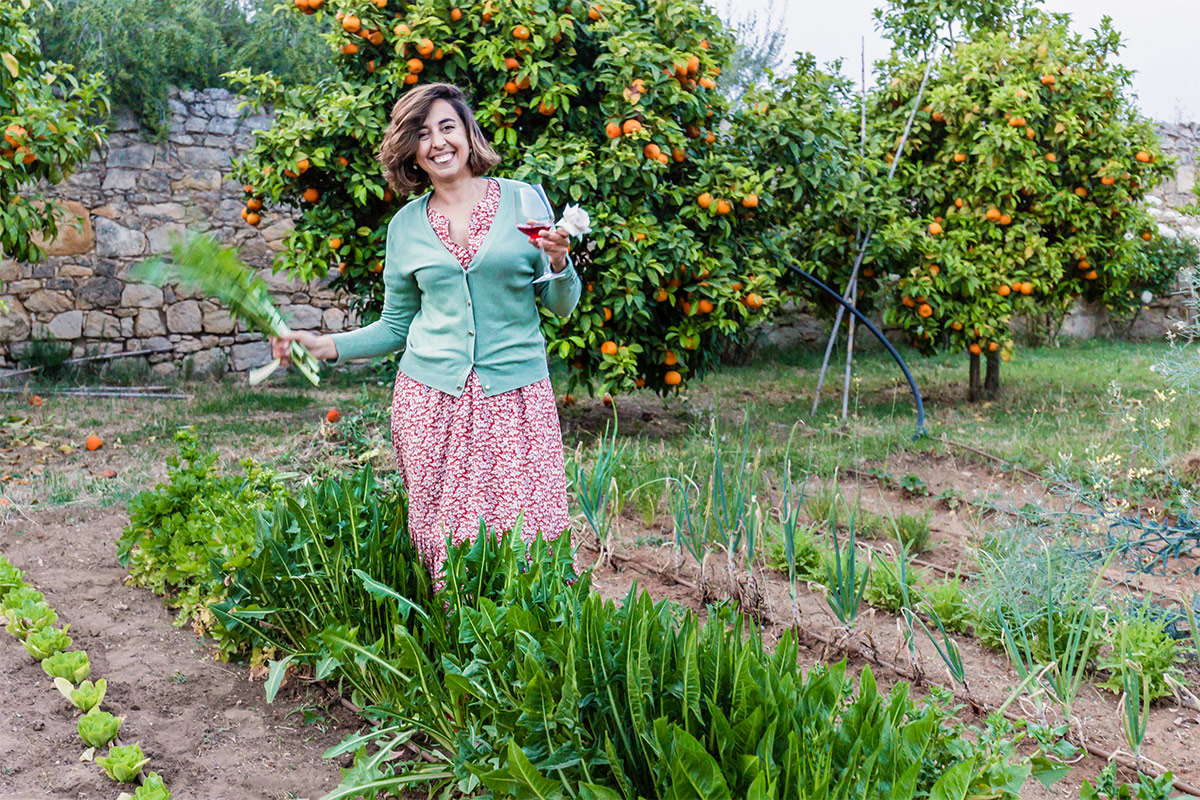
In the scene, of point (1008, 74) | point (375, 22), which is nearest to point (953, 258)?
point (1008, 74)

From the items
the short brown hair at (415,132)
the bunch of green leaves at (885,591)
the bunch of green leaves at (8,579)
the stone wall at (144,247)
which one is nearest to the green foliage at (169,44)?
the stone wall at (144,247)

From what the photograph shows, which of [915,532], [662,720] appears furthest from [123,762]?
[915,532]

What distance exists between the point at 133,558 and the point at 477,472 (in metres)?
1.68

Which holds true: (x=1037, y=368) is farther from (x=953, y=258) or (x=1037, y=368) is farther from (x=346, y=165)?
(x=346, y=165)

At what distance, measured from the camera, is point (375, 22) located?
5.19 meters

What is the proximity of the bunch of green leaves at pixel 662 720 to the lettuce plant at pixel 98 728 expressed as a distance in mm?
689

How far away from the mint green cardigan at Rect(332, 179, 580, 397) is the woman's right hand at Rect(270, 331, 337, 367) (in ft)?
0.13

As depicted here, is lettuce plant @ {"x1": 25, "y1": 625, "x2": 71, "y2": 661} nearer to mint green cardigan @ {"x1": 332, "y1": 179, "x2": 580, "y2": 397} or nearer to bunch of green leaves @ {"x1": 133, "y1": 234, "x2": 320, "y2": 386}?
bunch of green leaves @ {"x1": 133, "y1": 234, "x2": 320, "y2": 386}

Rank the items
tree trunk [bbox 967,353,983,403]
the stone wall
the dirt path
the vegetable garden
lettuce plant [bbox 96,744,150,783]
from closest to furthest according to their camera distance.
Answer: the vegetable garden < lettuce plant [bbox 96,744,150,783] < the dirt path < tree trunk [bbox 967,353,983,403] < the stone wall

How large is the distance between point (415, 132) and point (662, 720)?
1.73m

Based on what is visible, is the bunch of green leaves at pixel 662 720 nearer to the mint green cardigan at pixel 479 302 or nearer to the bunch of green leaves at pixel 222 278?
the mint green cardigan at pixel 479 302

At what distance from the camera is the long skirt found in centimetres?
259

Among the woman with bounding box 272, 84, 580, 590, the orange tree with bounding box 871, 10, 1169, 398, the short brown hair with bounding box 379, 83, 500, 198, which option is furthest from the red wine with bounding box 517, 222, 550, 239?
the orange tree with bounding box 871, 10, 1169, 398

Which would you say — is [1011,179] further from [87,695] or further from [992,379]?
[87,695]
